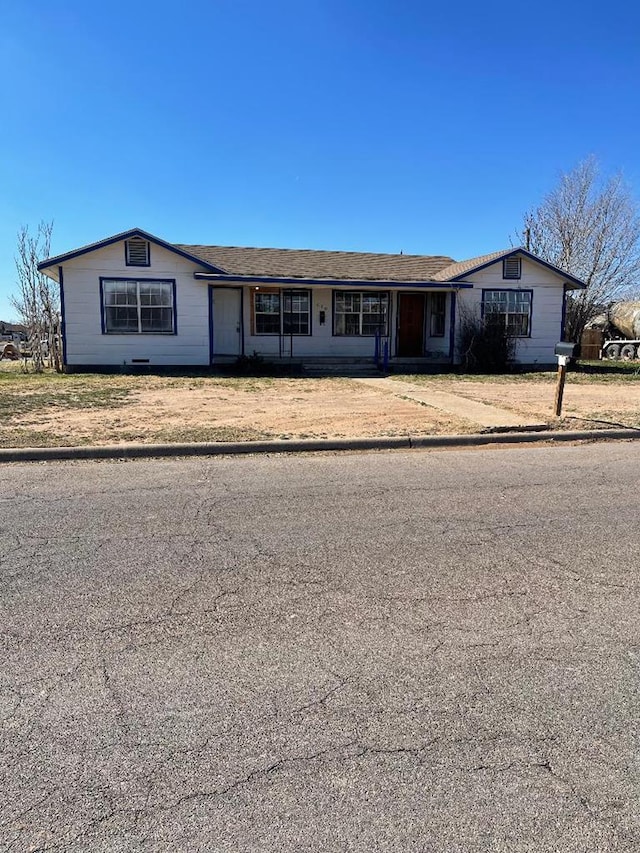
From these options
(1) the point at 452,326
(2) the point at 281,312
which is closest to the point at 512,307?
(1) the point at 452,326

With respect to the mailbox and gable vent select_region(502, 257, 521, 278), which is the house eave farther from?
the mailbox

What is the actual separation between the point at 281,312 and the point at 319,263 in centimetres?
253

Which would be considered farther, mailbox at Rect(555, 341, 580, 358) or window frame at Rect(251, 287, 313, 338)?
window frame at Rect(251, 287, 313, 338)

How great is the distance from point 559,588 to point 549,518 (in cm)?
148

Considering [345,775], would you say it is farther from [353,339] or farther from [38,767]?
[353,339]

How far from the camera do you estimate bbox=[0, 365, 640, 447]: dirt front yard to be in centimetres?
892

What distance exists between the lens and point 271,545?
4664 mm

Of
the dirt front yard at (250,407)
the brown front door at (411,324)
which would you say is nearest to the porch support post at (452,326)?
the brown front door at (411,324)

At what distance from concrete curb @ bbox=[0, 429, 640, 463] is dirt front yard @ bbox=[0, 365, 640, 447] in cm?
31

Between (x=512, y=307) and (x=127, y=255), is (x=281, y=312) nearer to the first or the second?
(x=127, y=255)

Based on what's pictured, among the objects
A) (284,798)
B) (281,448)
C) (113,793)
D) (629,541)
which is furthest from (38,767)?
(281,448)

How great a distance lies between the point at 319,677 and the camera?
2.98m

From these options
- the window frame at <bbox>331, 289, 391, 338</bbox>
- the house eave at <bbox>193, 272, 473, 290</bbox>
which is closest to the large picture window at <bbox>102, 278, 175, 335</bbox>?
the house eave at <bbox>193, 272, 473, 290</bbox>

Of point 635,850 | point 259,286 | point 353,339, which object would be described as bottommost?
point 635,850
